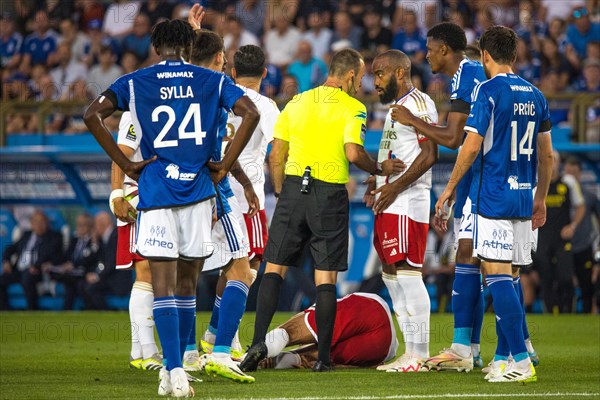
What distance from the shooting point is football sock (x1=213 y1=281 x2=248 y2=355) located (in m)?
7.48

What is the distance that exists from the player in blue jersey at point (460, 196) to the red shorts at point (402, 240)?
223 millimetres

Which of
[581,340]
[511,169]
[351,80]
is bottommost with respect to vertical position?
[581,340]

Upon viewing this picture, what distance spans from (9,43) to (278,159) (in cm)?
1338

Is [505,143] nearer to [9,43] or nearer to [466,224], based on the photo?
[466,224]

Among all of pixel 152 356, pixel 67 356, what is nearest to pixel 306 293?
pixel 67 356

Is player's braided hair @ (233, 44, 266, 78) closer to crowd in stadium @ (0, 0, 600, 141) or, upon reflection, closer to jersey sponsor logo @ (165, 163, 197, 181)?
jersey sponsor logo @ (165, 163, 197, 181)

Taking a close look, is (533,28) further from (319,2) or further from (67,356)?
(67,356)

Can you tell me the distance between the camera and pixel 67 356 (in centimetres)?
972

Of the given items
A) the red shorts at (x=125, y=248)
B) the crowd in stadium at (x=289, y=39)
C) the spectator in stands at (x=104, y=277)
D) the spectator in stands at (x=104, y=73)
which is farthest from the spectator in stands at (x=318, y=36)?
the red shorts at (x=125, y=248)

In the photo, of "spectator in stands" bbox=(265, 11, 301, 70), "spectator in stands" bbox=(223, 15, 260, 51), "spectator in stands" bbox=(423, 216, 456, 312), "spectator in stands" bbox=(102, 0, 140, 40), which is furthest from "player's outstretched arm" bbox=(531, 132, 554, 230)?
"spectator in stands" bbox=(102, 0, 140, 40)

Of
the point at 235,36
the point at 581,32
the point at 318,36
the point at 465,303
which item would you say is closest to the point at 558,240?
the point at 581,32

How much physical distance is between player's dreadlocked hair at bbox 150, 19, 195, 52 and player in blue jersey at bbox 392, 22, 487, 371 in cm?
192

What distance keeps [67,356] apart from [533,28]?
1040cm

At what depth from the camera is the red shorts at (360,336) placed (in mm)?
8570
